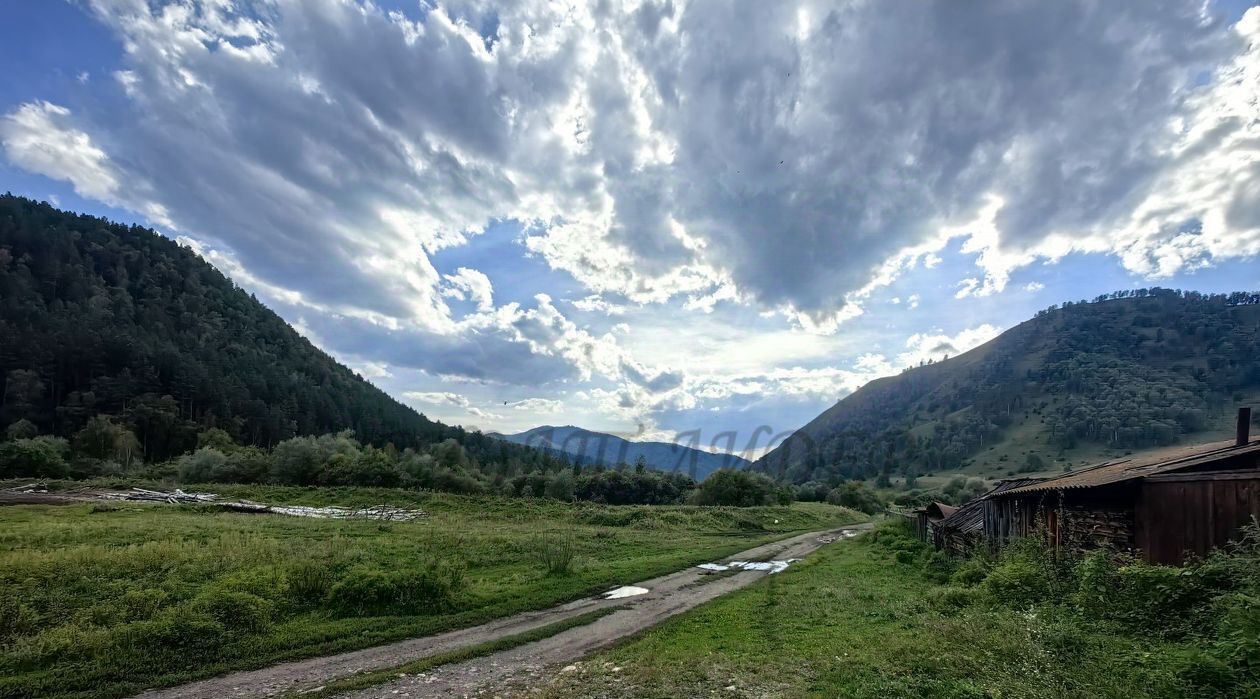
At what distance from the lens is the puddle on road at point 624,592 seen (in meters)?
17.6

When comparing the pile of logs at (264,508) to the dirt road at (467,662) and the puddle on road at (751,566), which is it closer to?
the puddle on road at (751,566)

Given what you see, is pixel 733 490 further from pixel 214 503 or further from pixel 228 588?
pixel 228 588

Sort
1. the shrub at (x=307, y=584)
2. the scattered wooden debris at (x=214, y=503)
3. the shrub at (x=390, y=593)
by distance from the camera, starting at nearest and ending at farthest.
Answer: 1. the shrub at (x=390, y=593)
2. the shrub at (x=307, y=584)
3. the scattered wooden debris at (x=214, y=503)

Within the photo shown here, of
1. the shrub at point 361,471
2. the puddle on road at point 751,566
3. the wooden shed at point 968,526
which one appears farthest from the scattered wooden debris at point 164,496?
the wooden shed at point 968,526

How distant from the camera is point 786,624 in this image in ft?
44.9

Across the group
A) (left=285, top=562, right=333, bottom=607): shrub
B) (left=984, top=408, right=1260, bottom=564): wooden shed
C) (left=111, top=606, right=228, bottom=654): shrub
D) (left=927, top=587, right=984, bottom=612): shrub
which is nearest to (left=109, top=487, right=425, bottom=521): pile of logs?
(left=285, top=562, right=333, bottom=607): shrub

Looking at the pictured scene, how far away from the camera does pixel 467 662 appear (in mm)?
10867

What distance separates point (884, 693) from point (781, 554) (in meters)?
24.7

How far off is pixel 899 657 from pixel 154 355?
13427 cm

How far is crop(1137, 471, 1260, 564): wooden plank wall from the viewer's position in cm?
1123

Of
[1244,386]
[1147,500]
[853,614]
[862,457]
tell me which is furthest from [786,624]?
[1244,386]

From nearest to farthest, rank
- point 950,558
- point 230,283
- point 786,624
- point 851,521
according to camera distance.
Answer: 1. point 786,624
2. point 950,558
3. point 851,521
4. point 230,283

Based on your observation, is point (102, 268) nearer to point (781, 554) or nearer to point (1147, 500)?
point (781, 554)

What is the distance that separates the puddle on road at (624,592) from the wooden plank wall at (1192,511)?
1390cm
